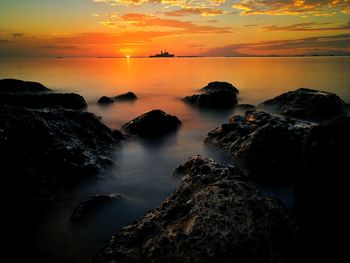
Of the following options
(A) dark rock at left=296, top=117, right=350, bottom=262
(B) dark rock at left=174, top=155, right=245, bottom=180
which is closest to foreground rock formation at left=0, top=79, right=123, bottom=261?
(B) dark rock at left=174, top=155, right=245, bottom=180

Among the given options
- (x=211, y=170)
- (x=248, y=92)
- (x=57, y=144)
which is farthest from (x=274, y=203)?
(x=248, y=92)

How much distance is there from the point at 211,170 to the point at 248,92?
1808 centimetres

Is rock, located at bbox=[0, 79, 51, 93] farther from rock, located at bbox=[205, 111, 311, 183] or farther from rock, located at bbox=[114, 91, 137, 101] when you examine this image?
rock, located at bbox=[205, 111, 311, 183]

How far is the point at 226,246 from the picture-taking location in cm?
267

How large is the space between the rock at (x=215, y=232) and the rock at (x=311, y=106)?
9.14 meters

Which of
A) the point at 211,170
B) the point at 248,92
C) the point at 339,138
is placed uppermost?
the point at 339,138

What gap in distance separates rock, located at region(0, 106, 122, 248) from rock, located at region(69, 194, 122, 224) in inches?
18.9

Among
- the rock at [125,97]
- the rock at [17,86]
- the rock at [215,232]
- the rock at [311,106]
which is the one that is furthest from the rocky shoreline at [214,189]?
the rock at [17,86]

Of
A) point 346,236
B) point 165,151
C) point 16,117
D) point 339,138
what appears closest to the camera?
point 346,236

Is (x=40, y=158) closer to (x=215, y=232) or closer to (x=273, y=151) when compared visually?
(x=215, y=232)

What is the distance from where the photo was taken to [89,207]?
4.50 meters

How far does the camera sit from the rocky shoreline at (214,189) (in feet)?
9.21

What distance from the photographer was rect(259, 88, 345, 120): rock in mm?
11406

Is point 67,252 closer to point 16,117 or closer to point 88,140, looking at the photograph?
point 16,117
